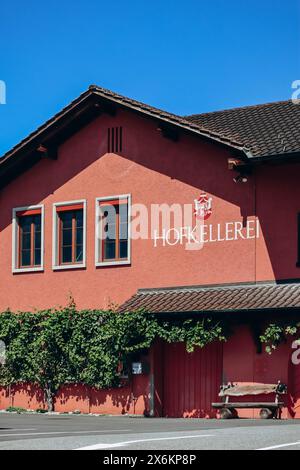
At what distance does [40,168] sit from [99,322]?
541cm

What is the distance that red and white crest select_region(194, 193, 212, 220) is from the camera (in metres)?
30.0

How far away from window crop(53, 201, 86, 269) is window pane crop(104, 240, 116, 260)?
28.4 inches

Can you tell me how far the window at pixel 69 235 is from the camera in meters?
32.8

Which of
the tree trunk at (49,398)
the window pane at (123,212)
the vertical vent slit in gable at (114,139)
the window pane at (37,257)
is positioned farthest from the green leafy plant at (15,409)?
the vertical vent slit in gable at (114,139)

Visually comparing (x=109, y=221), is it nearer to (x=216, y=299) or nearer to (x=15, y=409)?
(x=216, y=299)

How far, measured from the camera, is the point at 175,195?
1211 inches

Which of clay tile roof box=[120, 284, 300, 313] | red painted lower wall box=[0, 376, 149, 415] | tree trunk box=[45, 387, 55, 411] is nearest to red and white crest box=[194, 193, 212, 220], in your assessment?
clay tile roof box=[120, 284, 300, 313]

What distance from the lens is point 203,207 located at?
3014 cm

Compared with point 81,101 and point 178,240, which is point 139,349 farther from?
point 81,101

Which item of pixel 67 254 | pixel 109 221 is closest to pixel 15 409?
pixel 67 254

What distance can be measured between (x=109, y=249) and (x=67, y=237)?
1.59 m

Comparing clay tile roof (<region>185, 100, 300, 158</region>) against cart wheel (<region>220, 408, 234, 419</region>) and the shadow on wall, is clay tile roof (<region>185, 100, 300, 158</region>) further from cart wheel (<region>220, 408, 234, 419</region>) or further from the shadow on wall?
the shadow on wall

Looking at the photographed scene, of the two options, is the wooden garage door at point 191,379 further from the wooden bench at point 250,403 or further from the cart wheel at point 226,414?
the cart wheel at point 226,414
